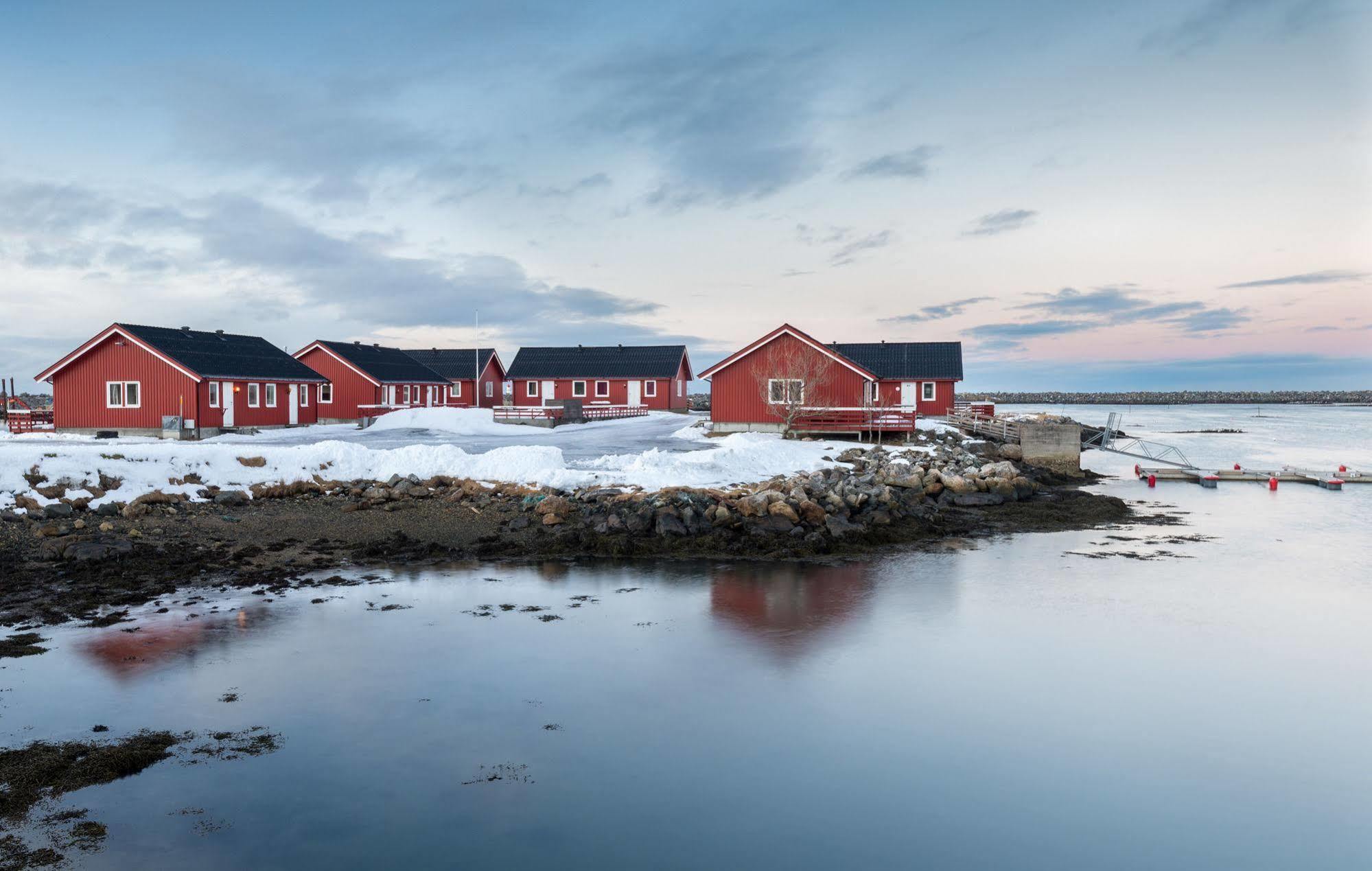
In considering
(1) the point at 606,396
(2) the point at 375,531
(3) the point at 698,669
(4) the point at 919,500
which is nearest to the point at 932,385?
(1) the point at 606,396

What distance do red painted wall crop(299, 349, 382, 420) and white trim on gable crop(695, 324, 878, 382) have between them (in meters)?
22.2

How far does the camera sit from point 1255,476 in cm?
3167

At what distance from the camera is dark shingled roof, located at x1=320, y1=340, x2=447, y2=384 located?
5059cm

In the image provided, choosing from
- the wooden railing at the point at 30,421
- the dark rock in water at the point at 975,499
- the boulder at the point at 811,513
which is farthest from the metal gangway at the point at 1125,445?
the wooden railing at the point at 30,421

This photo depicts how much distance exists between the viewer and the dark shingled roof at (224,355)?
35.8 meters

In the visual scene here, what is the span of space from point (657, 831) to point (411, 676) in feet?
13.6

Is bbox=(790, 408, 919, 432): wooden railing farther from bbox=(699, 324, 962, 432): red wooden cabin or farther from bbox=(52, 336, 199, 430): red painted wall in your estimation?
bbox=(52, 336, 199, 430): red painted wall

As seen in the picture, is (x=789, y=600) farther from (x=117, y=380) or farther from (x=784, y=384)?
(x=117, y=380)

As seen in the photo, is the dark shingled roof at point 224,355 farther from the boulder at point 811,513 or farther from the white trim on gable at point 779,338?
the boulder at point 811,513

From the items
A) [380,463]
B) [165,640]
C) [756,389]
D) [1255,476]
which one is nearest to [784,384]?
[756,389]

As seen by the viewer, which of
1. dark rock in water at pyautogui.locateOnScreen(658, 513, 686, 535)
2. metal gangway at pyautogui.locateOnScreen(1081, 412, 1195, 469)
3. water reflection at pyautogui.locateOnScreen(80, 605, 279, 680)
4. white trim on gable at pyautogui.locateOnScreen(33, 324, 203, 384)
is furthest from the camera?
metal gangway at pyautogui.locateOnScreen(1081, 412, 1195, 469)

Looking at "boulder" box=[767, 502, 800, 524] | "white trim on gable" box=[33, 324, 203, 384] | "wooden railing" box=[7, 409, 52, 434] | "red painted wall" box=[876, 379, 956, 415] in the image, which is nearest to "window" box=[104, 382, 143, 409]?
"white trim on gable" box=[33, 324, 203, 384]

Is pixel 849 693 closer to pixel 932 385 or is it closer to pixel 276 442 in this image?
pixel 276 442

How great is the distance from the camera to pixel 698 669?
9.66m
